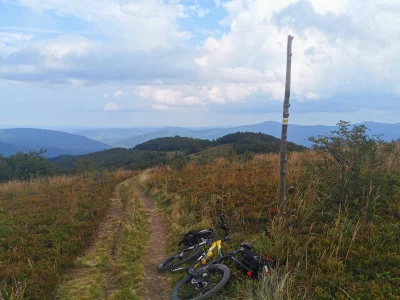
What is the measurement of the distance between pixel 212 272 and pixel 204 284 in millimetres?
394

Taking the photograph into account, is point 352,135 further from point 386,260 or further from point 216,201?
point 216,201

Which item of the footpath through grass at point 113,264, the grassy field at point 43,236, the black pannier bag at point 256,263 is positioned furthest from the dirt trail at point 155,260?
the grassy field at point 43,236

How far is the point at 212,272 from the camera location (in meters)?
5.08

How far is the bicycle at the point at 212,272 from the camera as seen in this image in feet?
15.0

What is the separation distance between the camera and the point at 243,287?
14.5 ft

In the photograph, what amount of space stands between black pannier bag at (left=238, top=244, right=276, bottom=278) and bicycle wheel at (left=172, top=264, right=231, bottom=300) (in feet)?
1.09

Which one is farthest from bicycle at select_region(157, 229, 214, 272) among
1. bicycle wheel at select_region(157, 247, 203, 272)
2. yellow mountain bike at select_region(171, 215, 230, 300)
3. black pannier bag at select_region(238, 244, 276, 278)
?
black pannier bag at select_region(238, 244, 276, 278)

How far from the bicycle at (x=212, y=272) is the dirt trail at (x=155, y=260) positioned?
16.8 inches

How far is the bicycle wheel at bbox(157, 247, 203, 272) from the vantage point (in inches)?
234

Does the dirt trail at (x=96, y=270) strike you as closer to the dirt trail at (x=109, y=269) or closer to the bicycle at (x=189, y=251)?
the dirt trail at (x=109, y=269)

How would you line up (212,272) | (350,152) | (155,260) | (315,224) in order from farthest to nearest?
(350,152), (155,260), (315,224), (212,272)

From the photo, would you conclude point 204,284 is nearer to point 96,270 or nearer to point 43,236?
point 96,270

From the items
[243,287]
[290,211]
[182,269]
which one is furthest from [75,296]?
[290,211]

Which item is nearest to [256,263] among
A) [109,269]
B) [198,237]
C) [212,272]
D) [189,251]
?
[212,272]
